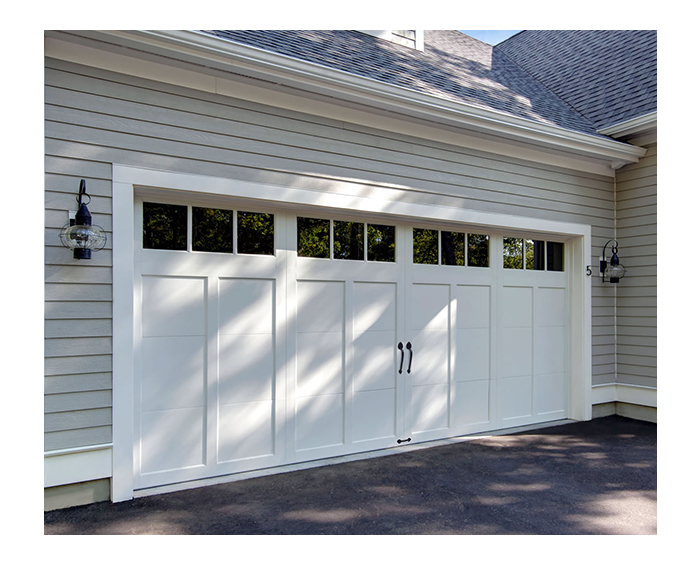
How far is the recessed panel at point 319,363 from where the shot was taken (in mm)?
3965

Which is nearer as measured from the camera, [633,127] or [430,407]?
[430,407]

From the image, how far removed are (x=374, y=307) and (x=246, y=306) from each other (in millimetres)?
1153

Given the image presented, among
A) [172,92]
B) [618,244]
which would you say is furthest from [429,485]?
[618,244]

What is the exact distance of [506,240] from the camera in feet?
17.1

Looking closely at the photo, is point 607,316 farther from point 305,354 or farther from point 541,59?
point 541,59

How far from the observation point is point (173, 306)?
3520mm

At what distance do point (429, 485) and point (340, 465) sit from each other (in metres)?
0.76

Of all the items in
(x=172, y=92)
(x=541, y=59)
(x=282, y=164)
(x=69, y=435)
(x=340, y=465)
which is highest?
(x=541, y=59)

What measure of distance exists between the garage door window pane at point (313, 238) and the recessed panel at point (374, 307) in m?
0.41

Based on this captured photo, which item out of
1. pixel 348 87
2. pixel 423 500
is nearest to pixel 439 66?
pixel 348 87

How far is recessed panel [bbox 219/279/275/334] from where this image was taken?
3691mm

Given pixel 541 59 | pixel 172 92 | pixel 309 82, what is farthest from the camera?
pixel 541 59

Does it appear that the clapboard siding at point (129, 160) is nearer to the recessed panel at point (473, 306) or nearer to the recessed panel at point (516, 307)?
the recessed panel at point (473, 306)

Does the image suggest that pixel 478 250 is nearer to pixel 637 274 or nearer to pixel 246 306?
pixel 637 274
